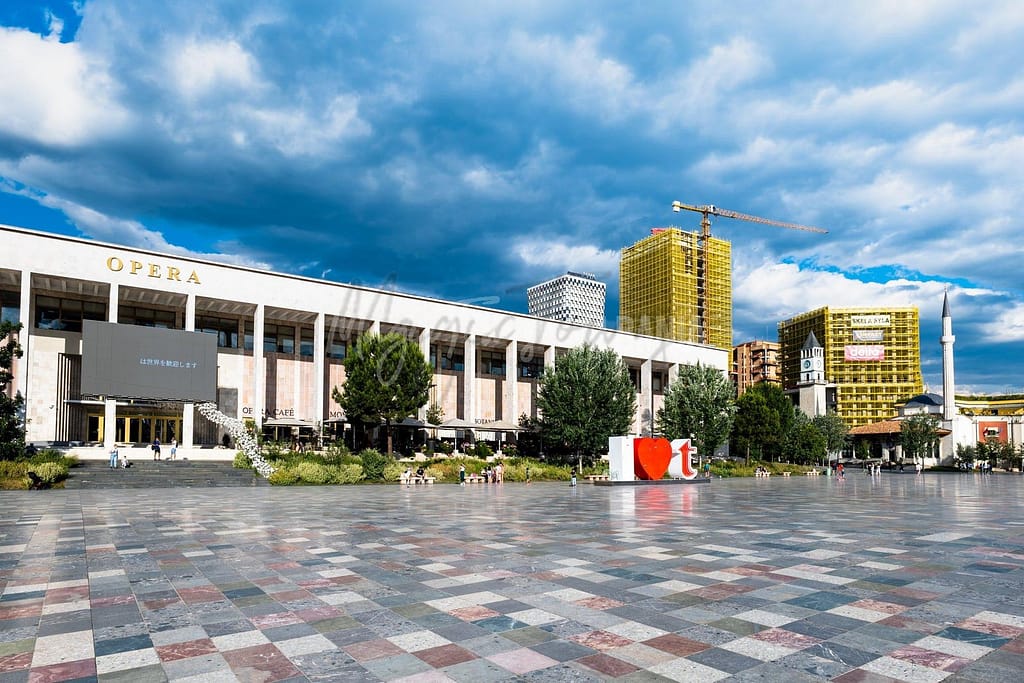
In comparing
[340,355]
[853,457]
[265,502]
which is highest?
[340,355]

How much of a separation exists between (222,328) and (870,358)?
145m

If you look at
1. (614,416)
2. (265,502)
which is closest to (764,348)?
(614,416)

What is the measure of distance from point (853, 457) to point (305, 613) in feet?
413

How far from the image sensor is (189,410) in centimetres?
4575

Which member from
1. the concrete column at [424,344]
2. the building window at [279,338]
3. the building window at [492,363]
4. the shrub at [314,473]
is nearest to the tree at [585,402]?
the concrete column at [424,344]

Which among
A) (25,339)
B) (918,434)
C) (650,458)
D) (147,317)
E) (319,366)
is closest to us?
(650,458)

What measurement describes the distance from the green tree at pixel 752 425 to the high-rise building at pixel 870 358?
89.3 meters

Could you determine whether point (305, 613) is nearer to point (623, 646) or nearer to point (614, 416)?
point (623, 646)

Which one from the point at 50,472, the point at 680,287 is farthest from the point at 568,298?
the point at 50,472

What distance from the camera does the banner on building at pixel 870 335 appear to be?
157 m

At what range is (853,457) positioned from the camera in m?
117

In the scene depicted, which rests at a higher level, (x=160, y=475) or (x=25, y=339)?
(x=25, y=339)

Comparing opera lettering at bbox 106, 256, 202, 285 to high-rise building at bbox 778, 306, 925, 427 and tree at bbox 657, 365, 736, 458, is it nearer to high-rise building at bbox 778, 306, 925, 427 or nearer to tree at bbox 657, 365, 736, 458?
tree at bbox 657, 365, 736, 458

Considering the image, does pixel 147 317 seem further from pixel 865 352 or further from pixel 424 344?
pixel 865 352
